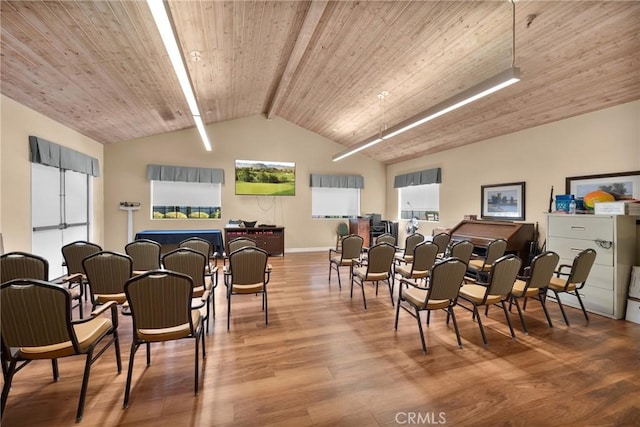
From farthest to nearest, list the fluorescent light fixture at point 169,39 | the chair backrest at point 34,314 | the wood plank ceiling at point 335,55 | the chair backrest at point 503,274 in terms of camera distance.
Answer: the wood plank ceiling at point 335,55
the chair backrest at point 503,274
the fluorescent light fixture at point 169,39
the chair backrest at point 34,314

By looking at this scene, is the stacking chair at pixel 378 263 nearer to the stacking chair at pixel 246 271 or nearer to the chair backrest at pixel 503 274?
the chair backrest at pixel 503 274

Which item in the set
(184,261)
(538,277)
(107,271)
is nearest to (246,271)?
(184,261)

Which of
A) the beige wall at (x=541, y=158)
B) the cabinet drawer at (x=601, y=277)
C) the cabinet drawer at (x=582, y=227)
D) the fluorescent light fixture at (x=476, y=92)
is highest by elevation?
the fluorescent light fixture at (x=476, y=92)

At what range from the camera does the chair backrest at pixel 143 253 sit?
340 centimetres

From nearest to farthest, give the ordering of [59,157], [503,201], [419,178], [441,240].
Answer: [441,240]
[59,157]
[503,201]
[419,178]

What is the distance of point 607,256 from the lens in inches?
129

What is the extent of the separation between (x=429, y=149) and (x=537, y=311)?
4.66 meters

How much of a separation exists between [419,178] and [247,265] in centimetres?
606

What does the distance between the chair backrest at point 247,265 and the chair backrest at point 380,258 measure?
1.40 meters

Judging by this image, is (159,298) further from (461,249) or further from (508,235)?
(508,235)

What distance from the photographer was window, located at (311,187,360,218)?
336 inches

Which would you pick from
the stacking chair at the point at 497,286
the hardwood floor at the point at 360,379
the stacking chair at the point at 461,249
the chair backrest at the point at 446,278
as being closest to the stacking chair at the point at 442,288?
the chair backrest at the point at 446,278

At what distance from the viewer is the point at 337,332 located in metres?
→ 2.86

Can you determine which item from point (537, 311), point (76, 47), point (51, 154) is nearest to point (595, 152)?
point (537, 311)
